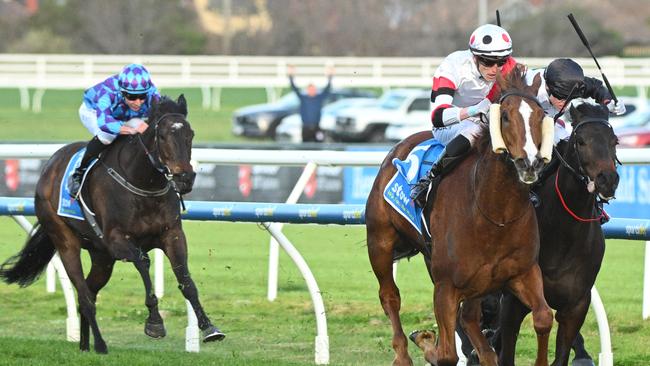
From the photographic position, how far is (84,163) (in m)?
8.11

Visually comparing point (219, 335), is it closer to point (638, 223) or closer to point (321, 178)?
point (638, 223)

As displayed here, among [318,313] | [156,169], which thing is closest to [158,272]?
[156,169]

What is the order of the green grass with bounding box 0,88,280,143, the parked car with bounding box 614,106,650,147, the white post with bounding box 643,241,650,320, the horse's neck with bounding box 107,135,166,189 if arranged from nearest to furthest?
1. the horse's neck with bounding box 107,135,166,189
2. the white post with bounding box 643,241,650,320
3. the parked car with bounding box 614,106,650,147
4. the green grass with bounding box 0,88,280,143

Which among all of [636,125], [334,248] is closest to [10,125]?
[636,125]

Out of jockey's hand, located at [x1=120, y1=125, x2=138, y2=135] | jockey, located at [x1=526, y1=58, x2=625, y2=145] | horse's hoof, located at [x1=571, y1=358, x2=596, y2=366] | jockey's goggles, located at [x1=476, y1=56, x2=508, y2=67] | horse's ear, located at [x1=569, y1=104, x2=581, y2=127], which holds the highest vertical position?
jockey's goggles, located at [x1=476, y1=56, x2=508, y2=67]

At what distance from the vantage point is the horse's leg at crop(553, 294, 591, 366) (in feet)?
19.6

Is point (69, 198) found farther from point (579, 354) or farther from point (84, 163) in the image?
point (579, 354)

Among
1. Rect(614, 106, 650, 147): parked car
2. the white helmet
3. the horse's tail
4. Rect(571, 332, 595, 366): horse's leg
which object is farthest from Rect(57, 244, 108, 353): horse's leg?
Rect(614, 106, 650, 147): parked car

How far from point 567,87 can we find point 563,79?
41mm

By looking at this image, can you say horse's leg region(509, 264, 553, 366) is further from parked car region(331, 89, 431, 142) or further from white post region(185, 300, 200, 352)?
parked car region(331, 89, 431, 142)

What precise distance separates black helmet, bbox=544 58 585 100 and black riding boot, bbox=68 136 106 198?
303 centimetres

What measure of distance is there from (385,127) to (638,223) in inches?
833

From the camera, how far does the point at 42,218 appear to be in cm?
843

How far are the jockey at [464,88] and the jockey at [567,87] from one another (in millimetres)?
179
